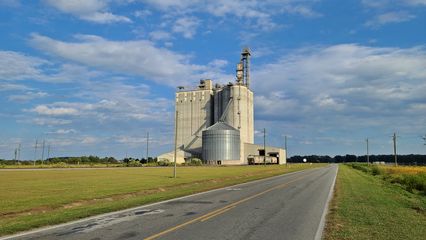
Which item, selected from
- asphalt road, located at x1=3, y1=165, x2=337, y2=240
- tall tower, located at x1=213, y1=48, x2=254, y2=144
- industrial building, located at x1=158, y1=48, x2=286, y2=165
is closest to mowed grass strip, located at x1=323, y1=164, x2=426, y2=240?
asphalt road, located at x1=3, y1=165, x2=337, y2=240

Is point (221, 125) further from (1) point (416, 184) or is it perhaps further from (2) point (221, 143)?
(1) point (416, 184)

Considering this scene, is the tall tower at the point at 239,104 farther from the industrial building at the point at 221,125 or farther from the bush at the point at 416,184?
the bush at the point at 416,184

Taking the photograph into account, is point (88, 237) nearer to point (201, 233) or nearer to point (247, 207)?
point (201, 233)

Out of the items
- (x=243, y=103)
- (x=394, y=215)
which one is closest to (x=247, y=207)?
(x=394, y=215)

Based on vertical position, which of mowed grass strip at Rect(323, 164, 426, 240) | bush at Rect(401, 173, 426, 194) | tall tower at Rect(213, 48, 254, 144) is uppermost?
tall tower at Rect(213, 48, 254, 144)

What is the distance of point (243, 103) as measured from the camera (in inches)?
5891

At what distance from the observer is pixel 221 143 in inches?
5384

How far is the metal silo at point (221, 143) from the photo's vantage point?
137000 mm

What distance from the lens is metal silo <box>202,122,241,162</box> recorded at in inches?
5394

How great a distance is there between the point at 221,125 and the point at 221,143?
8.03 m

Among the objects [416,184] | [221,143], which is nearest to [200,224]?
[416,184]

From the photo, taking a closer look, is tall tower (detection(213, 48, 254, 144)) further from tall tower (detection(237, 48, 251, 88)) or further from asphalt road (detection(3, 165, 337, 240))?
asphalt road (detection(3, 165, 337, 240))

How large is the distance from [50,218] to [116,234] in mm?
4566

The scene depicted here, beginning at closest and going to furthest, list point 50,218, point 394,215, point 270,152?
point 50,218, point 394,215, point 270,152
